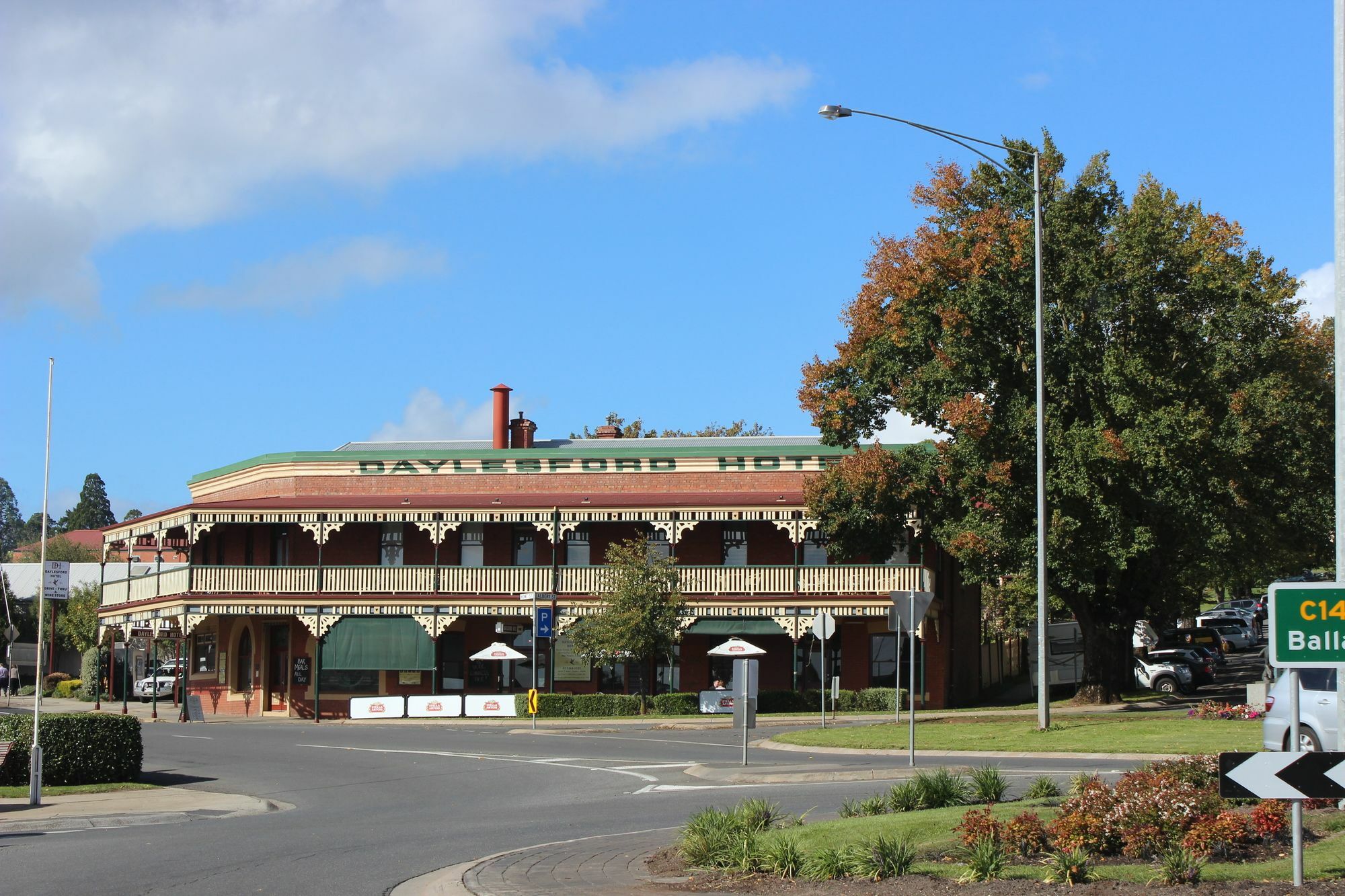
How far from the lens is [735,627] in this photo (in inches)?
1660

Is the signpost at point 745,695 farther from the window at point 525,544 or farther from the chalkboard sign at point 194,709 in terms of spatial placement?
the window at point 525,544

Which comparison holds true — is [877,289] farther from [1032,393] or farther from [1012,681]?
[1012,681]

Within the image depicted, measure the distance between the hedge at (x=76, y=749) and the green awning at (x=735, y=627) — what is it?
22.4m

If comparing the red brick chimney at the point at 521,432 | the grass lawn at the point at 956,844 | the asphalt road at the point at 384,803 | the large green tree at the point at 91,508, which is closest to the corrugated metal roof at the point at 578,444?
the red brick chimney at the point at 521,432

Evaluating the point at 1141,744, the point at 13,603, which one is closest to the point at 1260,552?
the point at 1141,744

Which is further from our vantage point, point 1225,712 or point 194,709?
point 194,709

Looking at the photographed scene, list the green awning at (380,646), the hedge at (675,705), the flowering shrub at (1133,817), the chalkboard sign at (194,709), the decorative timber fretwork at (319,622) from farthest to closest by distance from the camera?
the decorative timber fretwork at (319,622) → the green awning at (380,646) → the chalkboard sign at (194,709) → the hedge at (675,705) → the flowering shrub at (1133,817)

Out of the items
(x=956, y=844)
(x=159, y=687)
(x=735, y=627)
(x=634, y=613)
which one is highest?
(x=634, y=613)

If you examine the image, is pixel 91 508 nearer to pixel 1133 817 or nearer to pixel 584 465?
pixel 584 465

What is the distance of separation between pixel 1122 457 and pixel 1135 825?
2223 cm

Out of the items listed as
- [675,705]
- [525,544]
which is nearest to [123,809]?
[675,705]

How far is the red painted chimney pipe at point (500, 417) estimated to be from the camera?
50812 millimetres

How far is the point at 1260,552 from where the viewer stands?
1444 inches

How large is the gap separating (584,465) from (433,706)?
943cm
